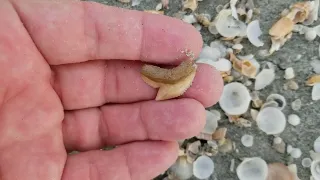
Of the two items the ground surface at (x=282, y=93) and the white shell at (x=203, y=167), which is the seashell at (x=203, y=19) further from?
the white shell at (x=203, y=167)

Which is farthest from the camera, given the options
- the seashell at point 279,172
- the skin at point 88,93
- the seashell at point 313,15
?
the seashell at point 313,15

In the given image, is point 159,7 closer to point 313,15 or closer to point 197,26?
point 197,26

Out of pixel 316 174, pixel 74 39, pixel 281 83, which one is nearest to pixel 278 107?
pixel 281 83

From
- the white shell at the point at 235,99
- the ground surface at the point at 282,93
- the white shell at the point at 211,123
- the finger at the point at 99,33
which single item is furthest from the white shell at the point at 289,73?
the finger at the point at 99,33

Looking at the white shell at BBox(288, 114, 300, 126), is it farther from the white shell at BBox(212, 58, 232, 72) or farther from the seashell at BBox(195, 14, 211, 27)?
the seashell at BBox(195, 14, 211, 27)

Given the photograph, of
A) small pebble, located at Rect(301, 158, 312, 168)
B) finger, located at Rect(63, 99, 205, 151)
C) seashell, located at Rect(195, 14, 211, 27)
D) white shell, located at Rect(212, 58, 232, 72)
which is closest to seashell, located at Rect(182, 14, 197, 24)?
seashell, located at Rect(195, 14, 211, 27)

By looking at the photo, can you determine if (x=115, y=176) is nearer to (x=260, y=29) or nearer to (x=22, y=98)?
(x=22, y=98)

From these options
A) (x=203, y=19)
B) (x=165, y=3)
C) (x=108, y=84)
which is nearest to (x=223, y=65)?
(x=203, y=19)

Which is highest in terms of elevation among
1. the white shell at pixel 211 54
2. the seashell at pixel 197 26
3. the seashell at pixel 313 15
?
the seashell at pixel 313 15
